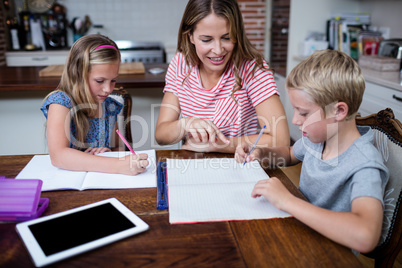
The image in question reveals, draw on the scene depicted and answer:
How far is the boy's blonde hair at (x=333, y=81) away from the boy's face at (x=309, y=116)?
17 mm

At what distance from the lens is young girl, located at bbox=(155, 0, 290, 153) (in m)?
1.37

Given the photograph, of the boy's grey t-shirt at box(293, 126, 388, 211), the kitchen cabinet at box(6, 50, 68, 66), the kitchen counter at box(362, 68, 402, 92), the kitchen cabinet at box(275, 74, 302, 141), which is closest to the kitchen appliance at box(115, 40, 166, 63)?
the kitchen cabinet at box(6, 50, 68, 66)

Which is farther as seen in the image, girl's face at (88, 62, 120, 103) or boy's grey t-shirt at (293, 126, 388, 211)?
girl's face at (88, 62, 120, 103)

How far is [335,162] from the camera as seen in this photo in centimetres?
105

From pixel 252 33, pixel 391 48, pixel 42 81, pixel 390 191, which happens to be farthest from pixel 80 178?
pixel 252 33

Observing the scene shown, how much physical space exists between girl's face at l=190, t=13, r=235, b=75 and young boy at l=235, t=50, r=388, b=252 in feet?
1.44

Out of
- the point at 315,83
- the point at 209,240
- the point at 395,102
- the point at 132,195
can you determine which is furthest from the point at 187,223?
the point at 395,102

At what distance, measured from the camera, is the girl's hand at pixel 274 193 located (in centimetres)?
88

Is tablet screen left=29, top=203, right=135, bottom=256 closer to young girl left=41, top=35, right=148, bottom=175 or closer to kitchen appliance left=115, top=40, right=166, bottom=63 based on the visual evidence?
young girl left=41, top=35, right=148, bottom=175

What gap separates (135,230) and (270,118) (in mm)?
823

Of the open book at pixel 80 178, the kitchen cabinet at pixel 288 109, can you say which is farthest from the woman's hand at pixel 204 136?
the kitchen cabinet at pixel 288 109

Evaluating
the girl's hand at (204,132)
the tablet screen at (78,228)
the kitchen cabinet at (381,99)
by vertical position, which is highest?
the girl's hand at (204,132)

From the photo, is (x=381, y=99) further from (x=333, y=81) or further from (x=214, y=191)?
(x=214, y=191)

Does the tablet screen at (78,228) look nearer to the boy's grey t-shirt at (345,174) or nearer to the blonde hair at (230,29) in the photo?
the boy's grey t-shirt at (345,174)
